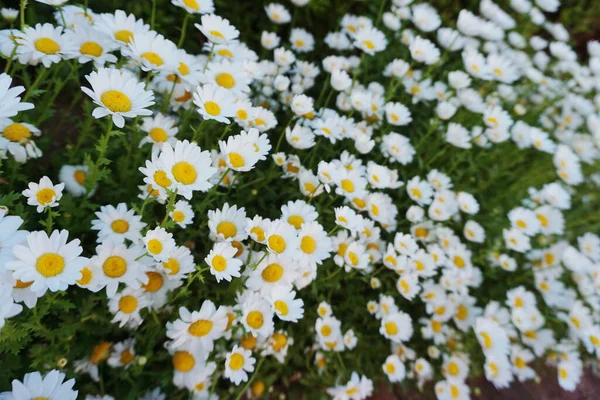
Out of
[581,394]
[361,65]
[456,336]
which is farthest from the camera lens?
[361,65]

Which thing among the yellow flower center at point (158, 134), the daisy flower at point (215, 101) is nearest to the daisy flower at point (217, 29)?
the daisy flower at point (215, 101)

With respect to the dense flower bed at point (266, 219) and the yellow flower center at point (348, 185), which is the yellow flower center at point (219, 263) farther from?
the yellow flower center at point (348, 185)

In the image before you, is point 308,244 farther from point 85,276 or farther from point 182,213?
point 85,276

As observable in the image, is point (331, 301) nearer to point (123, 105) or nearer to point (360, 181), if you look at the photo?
point (360, 181)

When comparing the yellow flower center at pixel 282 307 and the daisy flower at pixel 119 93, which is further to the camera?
the yellow flower center at pixel 282 307

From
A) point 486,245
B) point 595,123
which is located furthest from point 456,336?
point 595,123

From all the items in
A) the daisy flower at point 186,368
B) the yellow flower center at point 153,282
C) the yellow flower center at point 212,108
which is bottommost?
the daisy flower at point 186,368

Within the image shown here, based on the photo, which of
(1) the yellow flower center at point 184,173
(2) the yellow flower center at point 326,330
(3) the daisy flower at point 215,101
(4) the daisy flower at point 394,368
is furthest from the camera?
(4) the daisy flower at point 394,368
